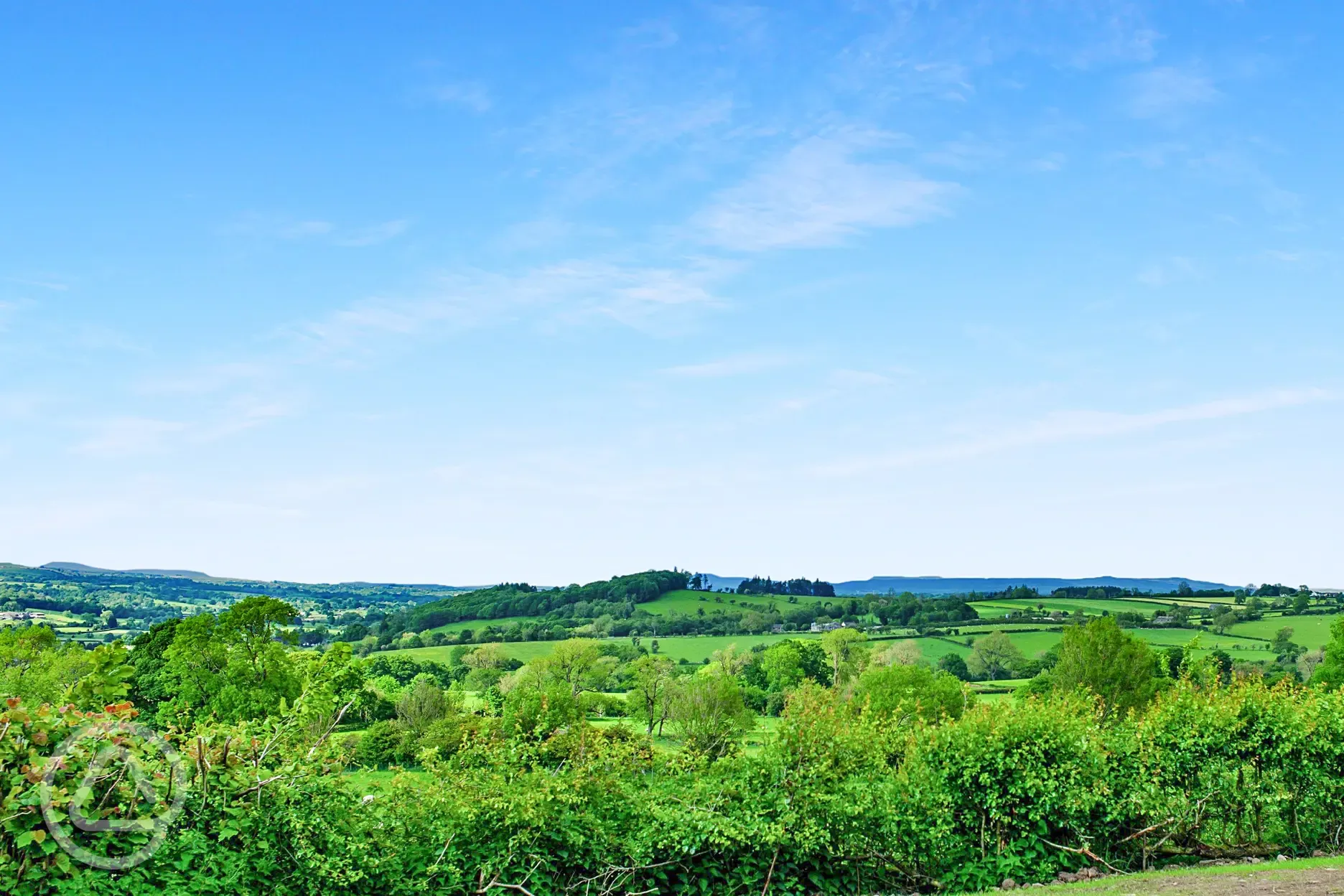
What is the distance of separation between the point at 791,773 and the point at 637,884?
2978 mm

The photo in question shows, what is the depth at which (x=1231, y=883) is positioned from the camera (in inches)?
522

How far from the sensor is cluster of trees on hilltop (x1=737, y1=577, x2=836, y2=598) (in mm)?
173125

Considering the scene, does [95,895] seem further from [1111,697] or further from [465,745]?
[1111,697]

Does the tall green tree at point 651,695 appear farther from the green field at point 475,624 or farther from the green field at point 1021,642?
the green field at point 475,624

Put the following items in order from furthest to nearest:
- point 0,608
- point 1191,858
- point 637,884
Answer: point 0,608
point 1191,858
point 637,884

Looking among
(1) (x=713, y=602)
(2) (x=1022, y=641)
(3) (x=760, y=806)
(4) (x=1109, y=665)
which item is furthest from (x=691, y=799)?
(1) (x=713, y=602)

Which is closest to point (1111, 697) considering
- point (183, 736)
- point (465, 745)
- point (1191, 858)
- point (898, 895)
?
point (1191, 858)

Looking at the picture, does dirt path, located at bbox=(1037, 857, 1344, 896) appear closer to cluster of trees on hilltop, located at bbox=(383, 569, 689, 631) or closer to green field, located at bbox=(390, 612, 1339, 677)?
green field, located at bbox=(390, 612, 1339, 677)

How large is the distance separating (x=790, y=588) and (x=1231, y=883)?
176m

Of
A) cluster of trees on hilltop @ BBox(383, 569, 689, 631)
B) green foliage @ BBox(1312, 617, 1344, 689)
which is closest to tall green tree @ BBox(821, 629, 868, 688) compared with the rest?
green foliage @ BBox(1312, 617, 1344, 689)

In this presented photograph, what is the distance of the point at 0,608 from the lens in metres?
137

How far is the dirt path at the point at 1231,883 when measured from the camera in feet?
40.7

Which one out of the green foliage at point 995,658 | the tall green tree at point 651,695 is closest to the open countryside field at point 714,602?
the green foliage at point 995,658

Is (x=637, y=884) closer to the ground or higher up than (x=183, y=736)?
closer to the ground
